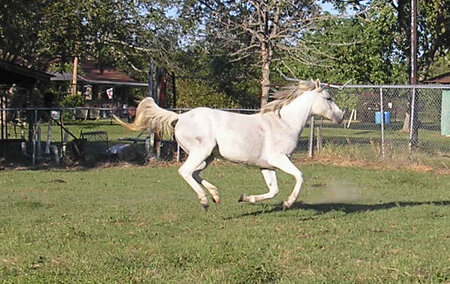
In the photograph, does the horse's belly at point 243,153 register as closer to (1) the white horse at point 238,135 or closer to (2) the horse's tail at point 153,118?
(1) the white horse at point 238,135

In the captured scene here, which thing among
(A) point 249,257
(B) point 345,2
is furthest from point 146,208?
(B) point 345,2

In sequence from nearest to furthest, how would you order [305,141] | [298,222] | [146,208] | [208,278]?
[208,278] → [298,222] → [146,208] → [305,141]

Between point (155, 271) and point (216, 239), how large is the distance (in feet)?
6.19

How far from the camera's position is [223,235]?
29.5 feet

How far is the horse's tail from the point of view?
1109cm

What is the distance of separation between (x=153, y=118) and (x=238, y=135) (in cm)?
147

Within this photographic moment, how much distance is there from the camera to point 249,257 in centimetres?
755

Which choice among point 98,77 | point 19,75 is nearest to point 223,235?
point 19,75

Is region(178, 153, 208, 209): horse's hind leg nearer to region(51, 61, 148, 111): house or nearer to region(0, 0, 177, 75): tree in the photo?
region(0, 0, 177, 75): tree

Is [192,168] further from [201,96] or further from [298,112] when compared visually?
[201,96]

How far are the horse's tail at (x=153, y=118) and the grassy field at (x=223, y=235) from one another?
4.27 ft

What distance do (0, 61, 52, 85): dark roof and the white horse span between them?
1192cm

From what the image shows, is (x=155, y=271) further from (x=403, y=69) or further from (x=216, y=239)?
(x=403, y=69)

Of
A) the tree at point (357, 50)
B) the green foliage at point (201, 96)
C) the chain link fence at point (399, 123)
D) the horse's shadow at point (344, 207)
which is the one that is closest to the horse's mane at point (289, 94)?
the horse's shadow at point (344, 207)
